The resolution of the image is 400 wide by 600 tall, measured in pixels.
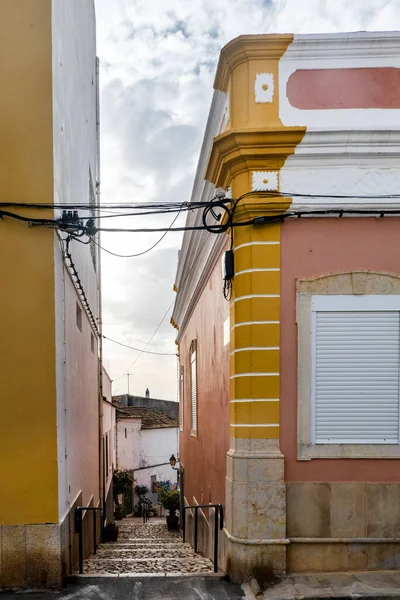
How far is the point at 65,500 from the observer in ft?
20.1

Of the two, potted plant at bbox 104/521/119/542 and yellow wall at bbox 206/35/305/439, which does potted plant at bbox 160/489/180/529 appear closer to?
potted plant at bbox 104/521/119/542

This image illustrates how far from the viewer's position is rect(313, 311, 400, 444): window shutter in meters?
5.84

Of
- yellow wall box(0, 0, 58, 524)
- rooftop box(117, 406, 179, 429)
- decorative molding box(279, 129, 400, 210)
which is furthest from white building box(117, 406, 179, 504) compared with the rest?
decorative molding box(279, 129, 400, 210)

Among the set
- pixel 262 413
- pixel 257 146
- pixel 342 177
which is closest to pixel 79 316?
pixel 262 413

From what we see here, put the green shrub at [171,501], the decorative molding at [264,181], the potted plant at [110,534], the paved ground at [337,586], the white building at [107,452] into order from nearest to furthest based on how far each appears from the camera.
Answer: the paved ground at [337,586]
the decorative molding at [264,181]
the potted plant at [110,534]
the green shrub at [171,501]
the white building at [107,452]

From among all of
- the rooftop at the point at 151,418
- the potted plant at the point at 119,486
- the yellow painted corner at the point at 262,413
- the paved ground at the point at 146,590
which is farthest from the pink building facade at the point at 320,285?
the rooftop at the point at 151,418

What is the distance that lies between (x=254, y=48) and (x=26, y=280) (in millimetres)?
3439

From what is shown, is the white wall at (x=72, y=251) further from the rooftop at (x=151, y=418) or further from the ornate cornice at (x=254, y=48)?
the rooftop at (x=151, y=418)

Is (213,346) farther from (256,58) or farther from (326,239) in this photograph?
(256,58)

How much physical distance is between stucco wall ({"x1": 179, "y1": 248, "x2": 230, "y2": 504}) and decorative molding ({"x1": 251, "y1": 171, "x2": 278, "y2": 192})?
1.47 metres

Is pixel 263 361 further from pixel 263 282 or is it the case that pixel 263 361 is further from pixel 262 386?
pixel 263 282

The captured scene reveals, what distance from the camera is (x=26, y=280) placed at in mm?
5773

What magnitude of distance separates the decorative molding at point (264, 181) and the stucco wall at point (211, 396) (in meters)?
1.47

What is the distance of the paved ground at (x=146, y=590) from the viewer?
5.36 meters
